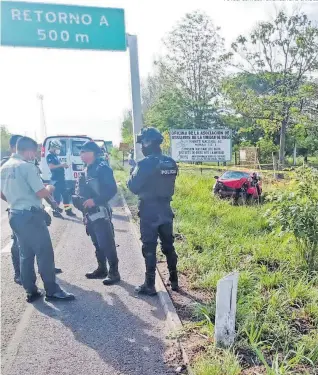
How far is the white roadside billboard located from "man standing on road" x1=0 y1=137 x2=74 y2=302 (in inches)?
190

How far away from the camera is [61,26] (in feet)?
17.4

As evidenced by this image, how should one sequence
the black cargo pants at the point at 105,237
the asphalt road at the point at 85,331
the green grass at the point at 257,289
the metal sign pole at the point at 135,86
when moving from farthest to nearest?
1. the metal sign pole at the point at 135,86
2. the black cargo pants at the point at 105,237
3. the asphalt road at the point at 85,331
4. the green grass at the point at 257,289

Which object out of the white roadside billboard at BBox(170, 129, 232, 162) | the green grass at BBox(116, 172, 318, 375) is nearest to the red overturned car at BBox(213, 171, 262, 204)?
the white roadside billboard at BBox(170, 129, 232, 162)

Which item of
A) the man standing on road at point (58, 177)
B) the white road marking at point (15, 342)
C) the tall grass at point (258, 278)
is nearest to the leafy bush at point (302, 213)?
the tall grass at point (258, 278)

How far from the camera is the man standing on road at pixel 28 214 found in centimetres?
348

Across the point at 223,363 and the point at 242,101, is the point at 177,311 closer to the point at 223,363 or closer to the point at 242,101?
the point at 223,363

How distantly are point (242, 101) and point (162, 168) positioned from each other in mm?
15528

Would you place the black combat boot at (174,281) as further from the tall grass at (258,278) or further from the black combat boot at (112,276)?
the black combat boot at (112,276)

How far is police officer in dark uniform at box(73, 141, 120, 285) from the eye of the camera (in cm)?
397

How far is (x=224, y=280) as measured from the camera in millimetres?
2506

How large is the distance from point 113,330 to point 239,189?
7721mm

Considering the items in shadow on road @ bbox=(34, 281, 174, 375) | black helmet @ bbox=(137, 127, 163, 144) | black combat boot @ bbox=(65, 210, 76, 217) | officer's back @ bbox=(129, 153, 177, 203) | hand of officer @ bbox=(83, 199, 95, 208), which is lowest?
shadow on road @ bbox=(34, 281, 174, 375)

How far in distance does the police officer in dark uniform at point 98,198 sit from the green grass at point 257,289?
3.26ft

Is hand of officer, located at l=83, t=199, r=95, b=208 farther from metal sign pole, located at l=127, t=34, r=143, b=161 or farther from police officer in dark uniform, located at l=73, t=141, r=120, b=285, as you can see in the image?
metal sign pole, located at l=127, t=34, r=143, b=161
